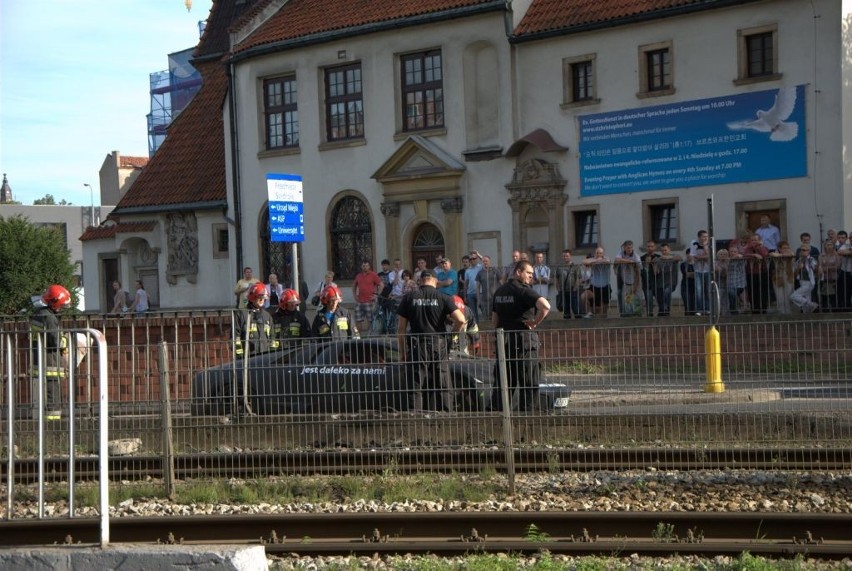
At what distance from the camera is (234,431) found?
1282cm

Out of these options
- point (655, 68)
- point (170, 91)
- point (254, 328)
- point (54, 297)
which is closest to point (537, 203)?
point (655, 68)

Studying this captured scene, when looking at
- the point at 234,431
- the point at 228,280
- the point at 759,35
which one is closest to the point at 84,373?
the point at 234,431

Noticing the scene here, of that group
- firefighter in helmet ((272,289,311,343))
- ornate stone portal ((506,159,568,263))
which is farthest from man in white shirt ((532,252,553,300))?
firefighter in helmet ((272,289,311,343))

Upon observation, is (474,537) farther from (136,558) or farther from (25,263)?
(25,263)

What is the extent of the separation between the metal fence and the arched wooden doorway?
2122 cm

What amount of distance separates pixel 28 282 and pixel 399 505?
35896 mm

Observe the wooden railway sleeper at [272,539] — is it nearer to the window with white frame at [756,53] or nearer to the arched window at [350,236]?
the window with white frame at [756,53]

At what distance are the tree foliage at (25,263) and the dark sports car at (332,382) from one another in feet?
107

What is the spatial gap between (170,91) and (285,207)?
56.4 m

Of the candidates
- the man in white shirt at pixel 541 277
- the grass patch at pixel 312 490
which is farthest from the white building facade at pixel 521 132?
the grass patch at pixel 312 490

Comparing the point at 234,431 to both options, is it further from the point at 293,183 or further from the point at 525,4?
the point at 525,4

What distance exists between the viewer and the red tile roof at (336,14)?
33.4 m

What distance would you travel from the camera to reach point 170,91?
2960 inches

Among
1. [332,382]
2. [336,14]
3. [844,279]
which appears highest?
[336,14]
